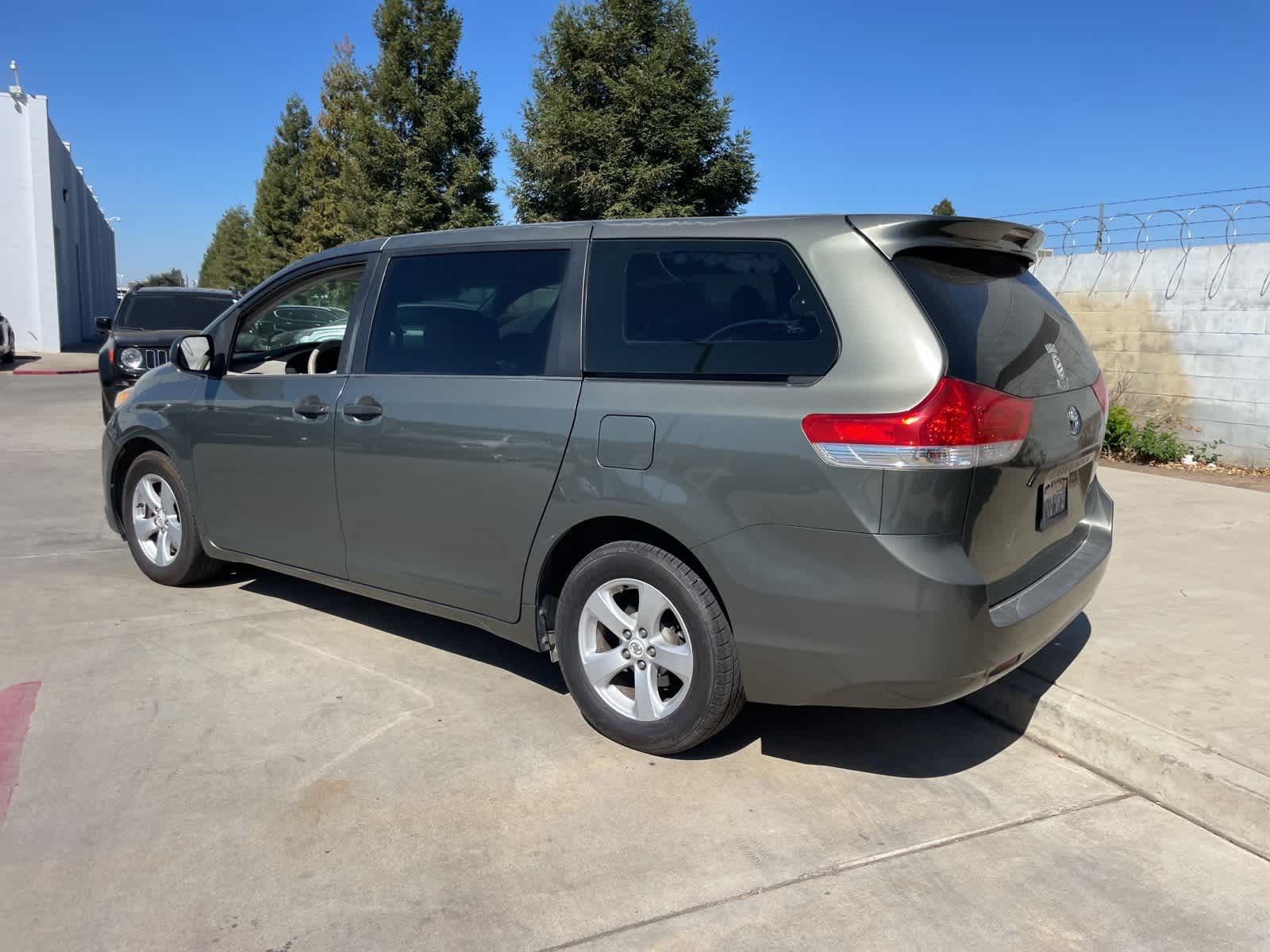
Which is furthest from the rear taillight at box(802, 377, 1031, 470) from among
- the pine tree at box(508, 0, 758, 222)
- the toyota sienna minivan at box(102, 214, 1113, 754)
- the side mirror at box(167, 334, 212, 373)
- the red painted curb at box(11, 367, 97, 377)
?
the red painted curb at box(11, 367, 97, 377)

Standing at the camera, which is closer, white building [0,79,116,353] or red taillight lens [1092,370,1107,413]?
red taillight lens [1092,370,1107,413]

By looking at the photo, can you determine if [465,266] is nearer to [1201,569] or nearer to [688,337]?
[688,337]

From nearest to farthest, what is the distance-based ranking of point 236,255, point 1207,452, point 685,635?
1. point 685,635
2. point 1207,452
3. point 236,255

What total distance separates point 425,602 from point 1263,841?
3074mm

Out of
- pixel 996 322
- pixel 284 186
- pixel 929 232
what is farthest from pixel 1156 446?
pixel 284 186

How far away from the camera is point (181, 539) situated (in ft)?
18.3

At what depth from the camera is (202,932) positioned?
2.73m

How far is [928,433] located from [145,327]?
12.1m

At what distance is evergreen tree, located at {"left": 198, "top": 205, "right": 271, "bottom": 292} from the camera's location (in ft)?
149

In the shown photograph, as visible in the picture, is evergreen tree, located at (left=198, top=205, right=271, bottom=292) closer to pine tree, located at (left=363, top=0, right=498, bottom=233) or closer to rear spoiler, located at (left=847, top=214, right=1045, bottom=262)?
pine tree, located at (left=363, top=0, right=498, bottom=233)

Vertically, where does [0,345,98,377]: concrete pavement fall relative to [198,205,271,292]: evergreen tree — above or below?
below

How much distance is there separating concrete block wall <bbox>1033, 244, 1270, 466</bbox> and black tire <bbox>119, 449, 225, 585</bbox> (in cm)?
876

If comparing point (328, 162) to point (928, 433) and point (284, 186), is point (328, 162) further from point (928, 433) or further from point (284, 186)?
point (928, 433)

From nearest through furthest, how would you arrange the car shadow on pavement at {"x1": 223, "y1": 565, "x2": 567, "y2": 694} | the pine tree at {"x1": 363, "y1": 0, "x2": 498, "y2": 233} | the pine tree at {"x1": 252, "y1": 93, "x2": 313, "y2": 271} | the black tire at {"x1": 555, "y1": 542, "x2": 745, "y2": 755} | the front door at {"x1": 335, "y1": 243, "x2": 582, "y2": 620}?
the black tire at {"x1": 555, "y1": 542, "x2": 745, "y2": 755}, the front door at {"x1": 335, "y1": 243, "x2": 582, "y2": 620}, the car shadow on pavement at {"x1": 223, "y1": 565, "x2": 567, "y2": 694}, the pine tree at {"x1": 363, "y1": 0, "x2": 498, "y2": 233}, the pine tree at {"x1": 252, "y1": 93, "x2": 313, "y2": 271}
